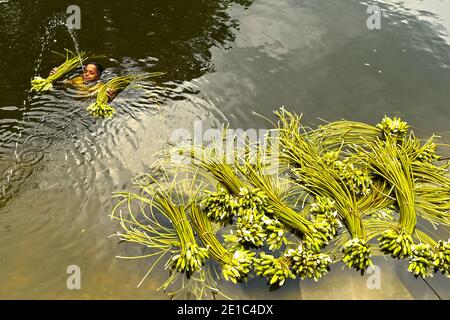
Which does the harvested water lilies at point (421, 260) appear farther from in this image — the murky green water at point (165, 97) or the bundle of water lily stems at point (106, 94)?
the bundle of water lily stems at point (106, 94)

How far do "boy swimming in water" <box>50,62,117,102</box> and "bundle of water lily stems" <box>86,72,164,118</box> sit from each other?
16cm

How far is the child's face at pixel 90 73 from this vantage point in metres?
7.25

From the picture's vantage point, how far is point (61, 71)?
7406 mm

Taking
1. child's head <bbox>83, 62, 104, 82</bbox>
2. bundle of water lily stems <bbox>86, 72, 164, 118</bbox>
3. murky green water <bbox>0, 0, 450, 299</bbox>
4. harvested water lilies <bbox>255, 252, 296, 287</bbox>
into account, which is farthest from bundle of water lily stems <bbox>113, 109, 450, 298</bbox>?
child's head <bbox>83, 62, 104, 82</bbox>

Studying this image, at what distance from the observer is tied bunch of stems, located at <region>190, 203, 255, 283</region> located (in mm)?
4520

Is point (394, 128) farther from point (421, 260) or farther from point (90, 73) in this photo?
point (90, 73)

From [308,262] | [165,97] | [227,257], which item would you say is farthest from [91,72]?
[308,262]

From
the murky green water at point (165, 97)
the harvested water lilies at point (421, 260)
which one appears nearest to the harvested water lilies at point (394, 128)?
the murky green water at point (165, 97)

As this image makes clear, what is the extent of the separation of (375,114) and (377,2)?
5.21 m

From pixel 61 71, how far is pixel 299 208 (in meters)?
5.69

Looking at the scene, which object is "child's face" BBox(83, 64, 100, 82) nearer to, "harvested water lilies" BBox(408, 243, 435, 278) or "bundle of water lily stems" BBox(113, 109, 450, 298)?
"bundle of water lily stems" BBox(113, 109, 450, 298)
